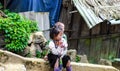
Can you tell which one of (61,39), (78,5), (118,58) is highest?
(78,5)

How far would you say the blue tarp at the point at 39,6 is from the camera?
1016 centimetres

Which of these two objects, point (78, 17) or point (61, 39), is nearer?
point (61, 39)

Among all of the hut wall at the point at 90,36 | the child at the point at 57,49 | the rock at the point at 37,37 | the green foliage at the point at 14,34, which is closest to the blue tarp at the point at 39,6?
the hut wall at the point at 90,36

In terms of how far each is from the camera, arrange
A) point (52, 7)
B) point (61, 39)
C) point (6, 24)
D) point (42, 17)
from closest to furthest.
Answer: point (61, 39)
point (6, 24)
point (42, 17)
point (52, 7)

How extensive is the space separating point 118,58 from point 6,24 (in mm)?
4465

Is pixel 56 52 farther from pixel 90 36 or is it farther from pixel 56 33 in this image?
pixel 90 36

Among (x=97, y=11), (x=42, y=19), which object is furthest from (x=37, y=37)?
(x=97, y=11)

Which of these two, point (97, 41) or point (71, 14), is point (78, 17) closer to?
point (71, 14)

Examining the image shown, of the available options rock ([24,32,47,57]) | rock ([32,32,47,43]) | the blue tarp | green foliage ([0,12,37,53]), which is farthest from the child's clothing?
the blue tarp

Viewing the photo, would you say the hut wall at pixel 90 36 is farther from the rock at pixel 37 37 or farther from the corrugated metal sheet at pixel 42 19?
the rock at pixel 37 37

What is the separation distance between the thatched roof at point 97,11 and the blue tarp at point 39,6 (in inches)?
36.9

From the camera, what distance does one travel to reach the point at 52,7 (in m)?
10.9

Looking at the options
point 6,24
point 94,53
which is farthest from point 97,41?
point 6,24

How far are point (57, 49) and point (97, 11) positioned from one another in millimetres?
4591
